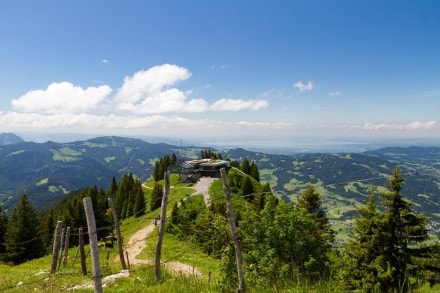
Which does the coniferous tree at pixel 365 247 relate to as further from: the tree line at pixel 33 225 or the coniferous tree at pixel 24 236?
the coniferous tree at pixel 24 236

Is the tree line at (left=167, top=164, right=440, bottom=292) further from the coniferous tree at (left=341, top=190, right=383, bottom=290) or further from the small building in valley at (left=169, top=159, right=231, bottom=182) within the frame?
the small building in valley at (left=169, top=159, right=231, bottom=182)

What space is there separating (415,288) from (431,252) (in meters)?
20.5

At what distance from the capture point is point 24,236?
5869 cm

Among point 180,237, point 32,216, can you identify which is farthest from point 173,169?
point 180,237

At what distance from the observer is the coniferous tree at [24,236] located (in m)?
54.3

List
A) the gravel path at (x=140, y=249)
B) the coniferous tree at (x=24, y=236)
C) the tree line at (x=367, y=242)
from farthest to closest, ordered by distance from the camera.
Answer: the coniferous tree at (x=24, y=236) < the gravel path at (x=140, y=249) < the tree line at (x=367, y=242)

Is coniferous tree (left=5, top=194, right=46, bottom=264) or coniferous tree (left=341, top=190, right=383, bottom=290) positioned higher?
coniferous tree (left=341, top=190, right=383, bottom=290)

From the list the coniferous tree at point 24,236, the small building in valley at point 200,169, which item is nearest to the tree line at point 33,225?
the coniferous tree at point 24,236

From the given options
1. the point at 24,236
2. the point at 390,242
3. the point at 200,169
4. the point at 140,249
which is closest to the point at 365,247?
the point at 390,242

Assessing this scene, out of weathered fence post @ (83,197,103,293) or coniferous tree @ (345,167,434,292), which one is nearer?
weathered fence post @ (83,197,103,293)

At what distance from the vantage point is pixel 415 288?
10.8m

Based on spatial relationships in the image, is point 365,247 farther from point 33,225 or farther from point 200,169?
point 200,169

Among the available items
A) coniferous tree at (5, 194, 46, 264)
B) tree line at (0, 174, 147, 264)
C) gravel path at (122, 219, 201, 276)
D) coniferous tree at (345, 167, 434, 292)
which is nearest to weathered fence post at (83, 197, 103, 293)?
coniferous tree at (345, 167, 434, 292)

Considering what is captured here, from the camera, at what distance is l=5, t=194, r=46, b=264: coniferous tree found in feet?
178
